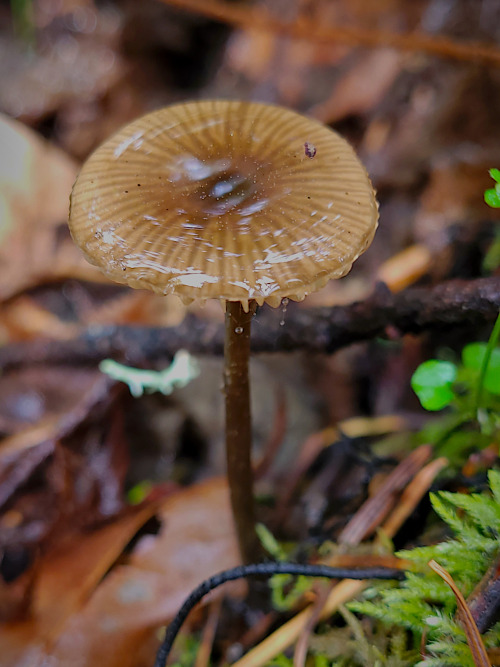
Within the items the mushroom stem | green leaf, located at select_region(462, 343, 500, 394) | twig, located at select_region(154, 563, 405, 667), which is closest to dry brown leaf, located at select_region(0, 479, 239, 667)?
the mushroom stem

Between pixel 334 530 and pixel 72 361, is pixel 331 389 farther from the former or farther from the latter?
pixel 72 361

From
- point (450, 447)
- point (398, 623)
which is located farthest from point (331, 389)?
point (398, 623)

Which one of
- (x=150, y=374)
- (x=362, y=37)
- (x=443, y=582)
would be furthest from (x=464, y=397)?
(x=362, y=37)

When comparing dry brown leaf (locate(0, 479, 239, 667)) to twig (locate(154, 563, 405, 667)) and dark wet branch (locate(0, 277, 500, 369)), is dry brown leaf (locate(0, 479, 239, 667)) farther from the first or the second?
dark wet branch (locate(0, 277, 500, 369))

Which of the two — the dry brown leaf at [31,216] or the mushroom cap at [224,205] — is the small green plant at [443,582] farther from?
the dry brown leaf at [31,216]

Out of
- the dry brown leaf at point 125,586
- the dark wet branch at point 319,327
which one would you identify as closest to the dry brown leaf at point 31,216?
the dark wet branch at point 319,327

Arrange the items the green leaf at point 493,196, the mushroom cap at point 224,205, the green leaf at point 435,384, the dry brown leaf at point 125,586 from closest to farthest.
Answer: the mushroom cap at point 224,205 → the green leaf at point 493,196 → the green leaf at point 435,384 → the dry brown leaf at point 125,586

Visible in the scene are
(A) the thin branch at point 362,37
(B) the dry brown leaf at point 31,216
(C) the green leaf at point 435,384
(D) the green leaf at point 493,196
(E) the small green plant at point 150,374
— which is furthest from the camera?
(B) the dry brown leaf at point 31,216
